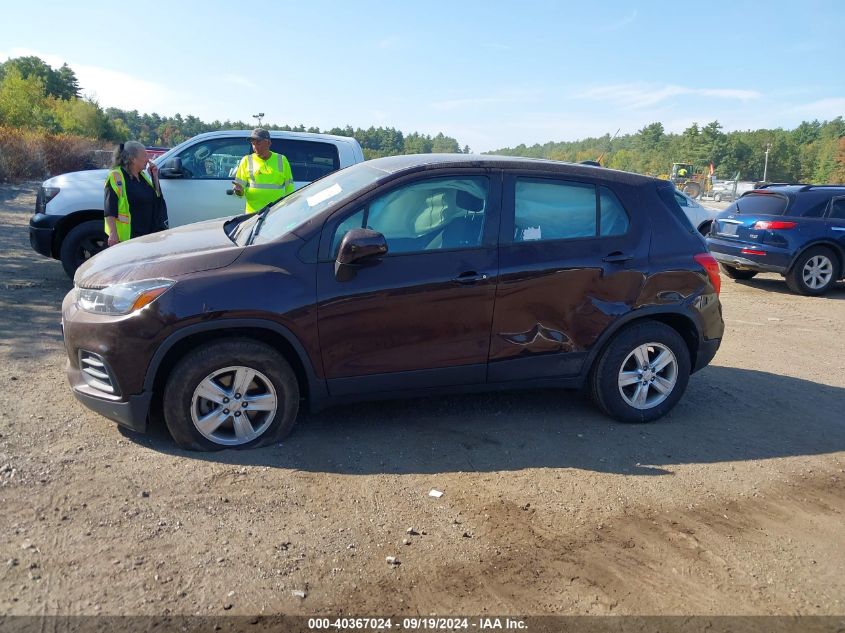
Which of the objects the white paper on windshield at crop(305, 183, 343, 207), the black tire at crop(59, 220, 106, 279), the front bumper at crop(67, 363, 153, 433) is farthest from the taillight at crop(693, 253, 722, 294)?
the black tire at crop(59, 220, 106, 279)

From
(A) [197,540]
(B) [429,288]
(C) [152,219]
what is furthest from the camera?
(C) [152,219]

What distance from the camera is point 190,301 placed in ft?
12.4

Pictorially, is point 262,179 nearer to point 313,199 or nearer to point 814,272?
point 313,199

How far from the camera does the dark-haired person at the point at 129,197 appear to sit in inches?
231

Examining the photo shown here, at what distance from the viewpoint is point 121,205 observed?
591 cm

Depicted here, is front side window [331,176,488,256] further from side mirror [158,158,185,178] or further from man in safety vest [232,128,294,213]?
side mirror [158,158,185,178]

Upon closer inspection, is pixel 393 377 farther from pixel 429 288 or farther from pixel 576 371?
pixel 576 371

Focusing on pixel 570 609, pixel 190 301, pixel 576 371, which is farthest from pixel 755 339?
pixel 190 301

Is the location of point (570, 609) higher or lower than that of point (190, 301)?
lower

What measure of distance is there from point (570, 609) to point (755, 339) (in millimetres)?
5838

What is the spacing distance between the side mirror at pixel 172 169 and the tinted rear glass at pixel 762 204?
30.1 ft

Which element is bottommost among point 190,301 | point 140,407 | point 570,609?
point 570,609

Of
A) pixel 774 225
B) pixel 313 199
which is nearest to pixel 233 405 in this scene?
pixel 313 199

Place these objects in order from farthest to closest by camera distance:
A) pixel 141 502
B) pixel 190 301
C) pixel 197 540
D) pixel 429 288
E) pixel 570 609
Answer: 1. pixel 429 288
2. pixel 190 301
3. pixel 141 502
4. pixel 197 540
5. pixel 570 609
